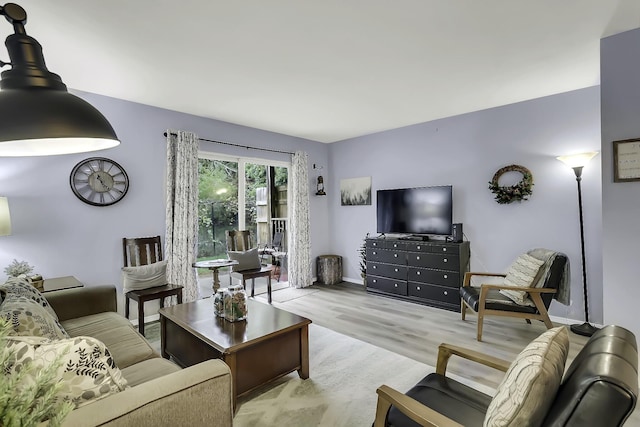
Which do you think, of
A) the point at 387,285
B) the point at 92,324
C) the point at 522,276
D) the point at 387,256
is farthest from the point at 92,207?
the point at 522,276

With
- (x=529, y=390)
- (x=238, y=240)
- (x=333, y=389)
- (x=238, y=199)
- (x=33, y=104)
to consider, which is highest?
(x=33, y=104)

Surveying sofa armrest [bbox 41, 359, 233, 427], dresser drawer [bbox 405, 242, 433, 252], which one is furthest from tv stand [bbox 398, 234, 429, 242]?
sofa armrest [bbox 41, 359, 233, 427]

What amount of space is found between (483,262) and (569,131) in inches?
72.5

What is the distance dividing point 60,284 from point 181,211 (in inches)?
57.2

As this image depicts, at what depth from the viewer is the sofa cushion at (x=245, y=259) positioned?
14.5ft

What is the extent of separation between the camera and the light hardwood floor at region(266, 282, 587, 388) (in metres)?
2.88

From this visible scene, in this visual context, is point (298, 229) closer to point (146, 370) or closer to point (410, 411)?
point (146, 370)

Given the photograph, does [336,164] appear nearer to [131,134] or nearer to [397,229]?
[397,229]

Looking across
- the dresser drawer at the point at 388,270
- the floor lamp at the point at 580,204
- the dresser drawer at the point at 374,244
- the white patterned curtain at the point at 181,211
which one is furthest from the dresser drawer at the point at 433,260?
the white patterned curtain at the point at 181,211

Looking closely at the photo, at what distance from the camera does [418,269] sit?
14.4ft

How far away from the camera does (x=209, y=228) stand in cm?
452

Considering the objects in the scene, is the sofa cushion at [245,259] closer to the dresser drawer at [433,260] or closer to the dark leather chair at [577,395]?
the dresser drawer at [433,260]

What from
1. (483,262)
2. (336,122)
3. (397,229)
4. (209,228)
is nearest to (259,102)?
(336,122)

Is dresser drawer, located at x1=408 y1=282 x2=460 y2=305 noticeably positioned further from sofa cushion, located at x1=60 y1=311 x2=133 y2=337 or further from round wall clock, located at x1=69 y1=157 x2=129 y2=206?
round wall clock, located at x1=69 y1=157 x2=129 y2=206
